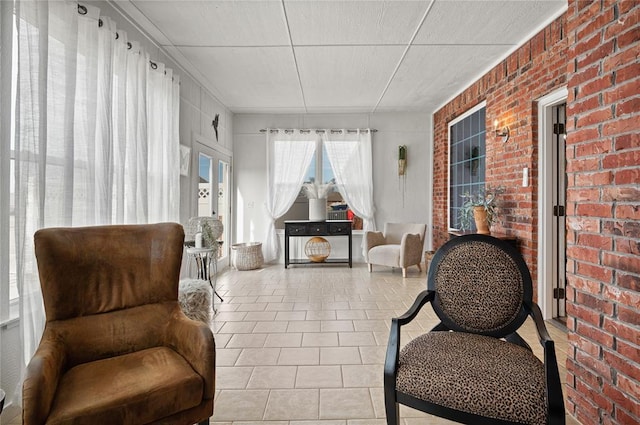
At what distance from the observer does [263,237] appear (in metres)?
6.38

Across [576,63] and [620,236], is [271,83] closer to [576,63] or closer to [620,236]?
[576,63]

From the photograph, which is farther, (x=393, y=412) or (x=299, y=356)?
(x=299, y=356)

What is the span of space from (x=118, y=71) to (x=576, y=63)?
2.94 meters

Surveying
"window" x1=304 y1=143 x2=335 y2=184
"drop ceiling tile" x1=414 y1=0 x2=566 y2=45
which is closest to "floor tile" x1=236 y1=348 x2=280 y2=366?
"drop ceiling tile" x1=414 y1=0 x2=566 y2=45

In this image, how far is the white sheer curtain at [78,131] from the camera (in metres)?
1.81

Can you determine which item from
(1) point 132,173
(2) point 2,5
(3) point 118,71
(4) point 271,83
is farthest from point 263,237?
(2) point 2,5

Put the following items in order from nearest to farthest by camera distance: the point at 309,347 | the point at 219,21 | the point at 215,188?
the point at 309,347, the point at 219,21, the point at 215,188

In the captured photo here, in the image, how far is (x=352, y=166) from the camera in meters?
6.25

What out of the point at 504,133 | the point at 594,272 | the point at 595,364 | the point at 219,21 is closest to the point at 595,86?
the point at 594,272

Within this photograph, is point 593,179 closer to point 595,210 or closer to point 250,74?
point 595,210

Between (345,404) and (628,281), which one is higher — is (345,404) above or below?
below

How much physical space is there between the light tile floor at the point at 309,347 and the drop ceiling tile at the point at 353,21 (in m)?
2.68

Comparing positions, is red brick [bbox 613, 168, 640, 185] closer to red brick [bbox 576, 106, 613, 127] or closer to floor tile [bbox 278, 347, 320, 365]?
red brick [bbox 576, 106, 613, 127]

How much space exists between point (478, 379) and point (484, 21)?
2.99m
